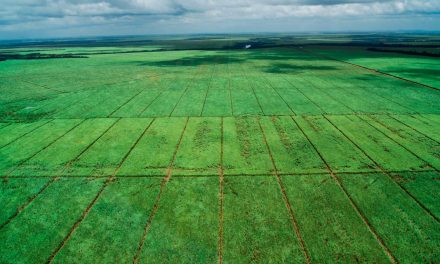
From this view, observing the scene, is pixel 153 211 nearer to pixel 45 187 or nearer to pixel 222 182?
pixel 222 182

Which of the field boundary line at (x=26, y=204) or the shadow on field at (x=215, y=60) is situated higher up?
the shadow on field at (x=215, y=60)

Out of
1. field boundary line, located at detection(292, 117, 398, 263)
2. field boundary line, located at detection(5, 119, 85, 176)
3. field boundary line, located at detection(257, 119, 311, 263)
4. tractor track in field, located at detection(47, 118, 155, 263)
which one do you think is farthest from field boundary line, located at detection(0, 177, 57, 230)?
field boundary line, located at detection(292, 117, 398, 263)

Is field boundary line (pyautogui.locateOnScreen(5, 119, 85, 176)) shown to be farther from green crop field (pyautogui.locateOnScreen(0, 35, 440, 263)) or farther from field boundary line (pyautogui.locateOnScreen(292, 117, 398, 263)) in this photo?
field boundary line (pyautogui.locateOnScreen(292, 117, 398, 263))

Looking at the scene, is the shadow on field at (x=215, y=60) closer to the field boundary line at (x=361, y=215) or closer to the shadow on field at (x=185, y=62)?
the shadow on field at (x=185, y=62)

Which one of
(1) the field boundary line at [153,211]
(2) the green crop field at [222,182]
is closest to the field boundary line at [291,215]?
(2) the green crop field at [222,182]

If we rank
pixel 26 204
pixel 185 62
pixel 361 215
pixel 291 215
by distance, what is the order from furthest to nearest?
pixel 185 62
pixel 26 204
pixel 291 215
pixel 361 215

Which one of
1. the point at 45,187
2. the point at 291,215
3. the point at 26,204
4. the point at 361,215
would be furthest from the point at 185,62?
the point at 361,215

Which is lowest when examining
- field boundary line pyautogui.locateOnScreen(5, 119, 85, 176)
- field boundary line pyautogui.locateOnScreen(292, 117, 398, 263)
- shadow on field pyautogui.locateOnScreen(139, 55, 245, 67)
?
field boundary line pyautogui.locateOnScreen(292, 117, 398, 263)

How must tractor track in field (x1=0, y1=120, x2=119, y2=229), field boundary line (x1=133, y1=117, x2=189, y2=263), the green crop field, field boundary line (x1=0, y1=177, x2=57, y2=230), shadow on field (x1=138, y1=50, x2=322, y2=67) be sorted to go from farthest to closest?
shadow on field (x1=138, y1=50, x2=322, y2=67)
tractor track in field (x1=0, y1=120, x2=119, y2=229)
field boundary line (x1=0, y1=177, x2=57, y2=230)
the green crop field
field boundary line (x1=133, y1=117, x2=189, y2=263)

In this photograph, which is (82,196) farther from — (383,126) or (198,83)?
(198,83)
